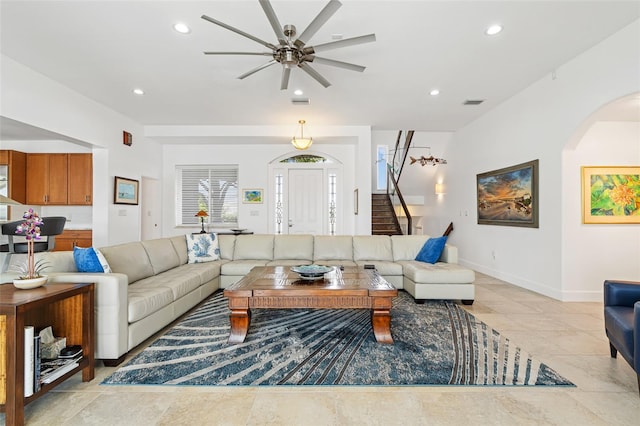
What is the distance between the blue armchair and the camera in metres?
1.76

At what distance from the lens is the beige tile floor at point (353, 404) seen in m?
1.61

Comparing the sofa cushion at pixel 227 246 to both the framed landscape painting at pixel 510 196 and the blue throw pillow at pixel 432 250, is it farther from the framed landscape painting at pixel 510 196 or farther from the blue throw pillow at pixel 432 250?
the framed landscape painting at pixel 510 196

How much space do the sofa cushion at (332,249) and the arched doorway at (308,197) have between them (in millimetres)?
2230

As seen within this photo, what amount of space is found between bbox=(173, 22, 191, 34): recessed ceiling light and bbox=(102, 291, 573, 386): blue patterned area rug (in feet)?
9.57

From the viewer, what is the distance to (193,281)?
334 cm

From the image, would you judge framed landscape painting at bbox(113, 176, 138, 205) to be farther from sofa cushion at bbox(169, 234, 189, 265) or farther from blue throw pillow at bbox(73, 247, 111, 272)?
blue throw pillow at bbox(73, 247, 111, 272)

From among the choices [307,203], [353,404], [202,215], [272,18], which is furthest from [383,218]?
[353,404]

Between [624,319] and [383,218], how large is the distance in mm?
6382

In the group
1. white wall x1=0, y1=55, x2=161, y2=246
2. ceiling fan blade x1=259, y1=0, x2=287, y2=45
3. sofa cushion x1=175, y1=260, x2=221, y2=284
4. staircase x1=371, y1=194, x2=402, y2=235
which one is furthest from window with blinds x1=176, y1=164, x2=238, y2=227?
ceiling fan blade x1=259, y1=0, x2=287, y2=45

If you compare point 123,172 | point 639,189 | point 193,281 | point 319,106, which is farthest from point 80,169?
point 639,189

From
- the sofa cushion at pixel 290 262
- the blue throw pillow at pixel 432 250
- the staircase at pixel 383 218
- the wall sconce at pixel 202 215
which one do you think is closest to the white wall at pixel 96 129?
the wall sconce at pixel 202 215

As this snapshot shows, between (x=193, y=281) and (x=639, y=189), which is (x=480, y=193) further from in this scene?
(x=193, y=281)

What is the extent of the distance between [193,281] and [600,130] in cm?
548

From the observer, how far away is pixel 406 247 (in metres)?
4.62
